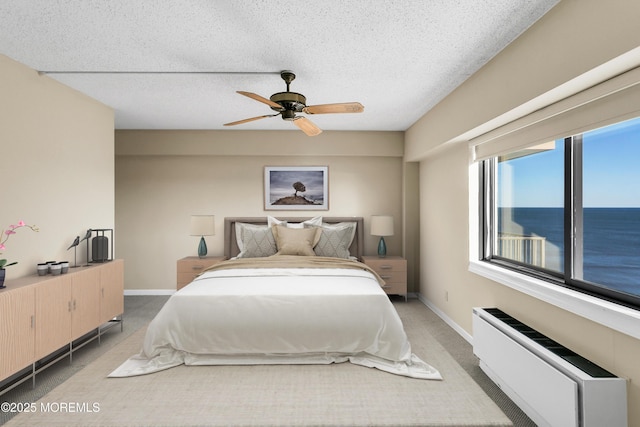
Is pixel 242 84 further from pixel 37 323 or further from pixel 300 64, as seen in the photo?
pixel 37 323

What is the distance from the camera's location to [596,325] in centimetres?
182

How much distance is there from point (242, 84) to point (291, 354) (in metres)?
2.46

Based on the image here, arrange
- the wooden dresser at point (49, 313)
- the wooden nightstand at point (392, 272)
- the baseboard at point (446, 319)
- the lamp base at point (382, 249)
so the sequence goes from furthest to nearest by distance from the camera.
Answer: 1. the lamp base at point (382, 249)
2. the wooden nightstand at point (392, 272)
3. the baseboard at point (446, 319)
4. the wooden dresser at point (49, 313)

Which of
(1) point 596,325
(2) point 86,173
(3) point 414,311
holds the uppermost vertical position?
(2) point 86,173

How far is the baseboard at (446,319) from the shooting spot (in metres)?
3.38

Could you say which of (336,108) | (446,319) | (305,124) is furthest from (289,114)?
(446,319)

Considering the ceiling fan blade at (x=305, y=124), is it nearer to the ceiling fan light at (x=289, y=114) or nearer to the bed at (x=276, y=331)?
the ceiling fan light at (x=289, y=114)

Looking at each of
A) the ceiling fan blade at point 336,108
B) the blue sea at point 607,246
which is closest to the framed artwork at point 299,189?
the ceiling fan blade at point 336,108

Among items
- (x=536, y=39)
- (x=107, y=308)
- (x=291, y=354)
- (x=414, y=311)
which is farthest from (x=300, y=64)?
(x=414, y=311)

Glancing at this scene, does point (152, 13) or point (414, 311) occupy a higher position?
point (152, 13)

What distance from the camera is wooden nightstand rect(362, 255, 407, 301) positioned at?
4.68 m

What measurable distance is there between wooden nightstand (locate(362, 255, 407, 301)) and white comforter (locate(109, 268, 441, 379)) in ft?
6.19

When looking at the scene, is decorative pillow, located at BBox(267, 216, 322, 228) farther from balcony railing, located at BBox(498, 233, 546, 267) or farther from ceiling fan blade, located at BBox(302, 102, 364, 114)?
balcony railing, located at BBox(498, 233, 546, 267)

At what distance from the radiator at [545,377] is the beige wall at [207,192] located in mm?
2787
